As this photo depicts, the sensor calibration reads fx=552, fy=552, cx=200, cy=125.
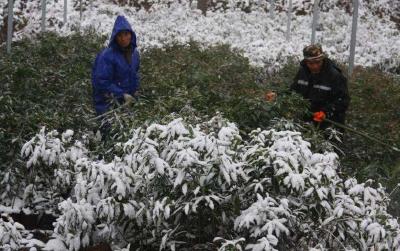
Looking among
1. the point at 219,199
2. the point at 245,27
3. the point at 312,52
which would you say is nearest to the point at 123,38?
the point at 312,52

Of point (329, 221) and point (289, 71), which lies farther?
point (289, 71)

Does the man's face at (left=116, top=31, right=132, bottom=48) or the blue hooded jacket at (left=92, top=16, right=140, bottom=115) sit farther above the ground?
the man's face at (left=116, top=31, right=132, bottom=48)

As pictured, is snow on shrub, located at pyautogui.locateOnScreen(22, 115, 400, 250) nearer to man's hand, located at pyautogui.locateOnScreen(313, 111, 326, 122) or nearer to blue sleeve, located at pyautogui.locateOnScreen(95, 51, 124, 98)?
man's hand, located at pyautogui.locateOnScreen(313, 111, 326, 122)

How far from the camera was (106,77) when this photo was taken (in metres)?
5.64

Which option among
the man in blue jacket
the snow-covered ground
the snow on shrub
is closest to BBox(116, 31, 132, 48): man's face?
the man in blue jacket

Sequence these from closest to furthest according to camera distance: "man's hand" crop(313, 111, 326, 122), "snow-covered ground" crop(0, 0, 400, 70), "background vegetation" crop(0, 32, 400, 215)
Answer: "background vegetation" crop(0, 32, 400, 215) → "man's hand" crop(313, 111, 326, 122) → "snow-covered ground" crop(0, 0, 400, 70)

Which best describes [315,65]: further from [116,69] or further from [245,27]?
[245,27]

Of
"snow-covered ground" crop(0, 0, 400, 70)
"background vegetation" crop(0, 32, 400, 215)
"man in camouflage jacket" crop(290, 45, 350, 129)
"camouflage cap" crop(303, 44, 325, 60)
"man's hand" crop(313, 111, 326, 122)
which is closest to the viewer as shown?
"background vegetation" crop(0, 32, 400, 215)

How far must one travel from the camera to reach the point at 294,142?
3648mm

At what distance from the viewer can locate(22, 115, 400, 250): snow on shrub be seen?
3223mm

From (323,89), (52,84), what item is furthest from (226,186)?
(52,84)

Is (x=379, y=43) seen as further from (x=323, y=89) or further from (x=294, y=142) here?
(x=294, y=142)

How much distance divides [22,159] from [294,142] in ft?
7.69

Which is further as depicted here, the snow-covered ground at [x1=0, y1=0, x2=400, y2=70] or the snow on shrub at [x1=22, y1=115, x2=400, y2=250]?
the snow-covered ground at [x1=0, y1=0, x2=400, y2=70]
